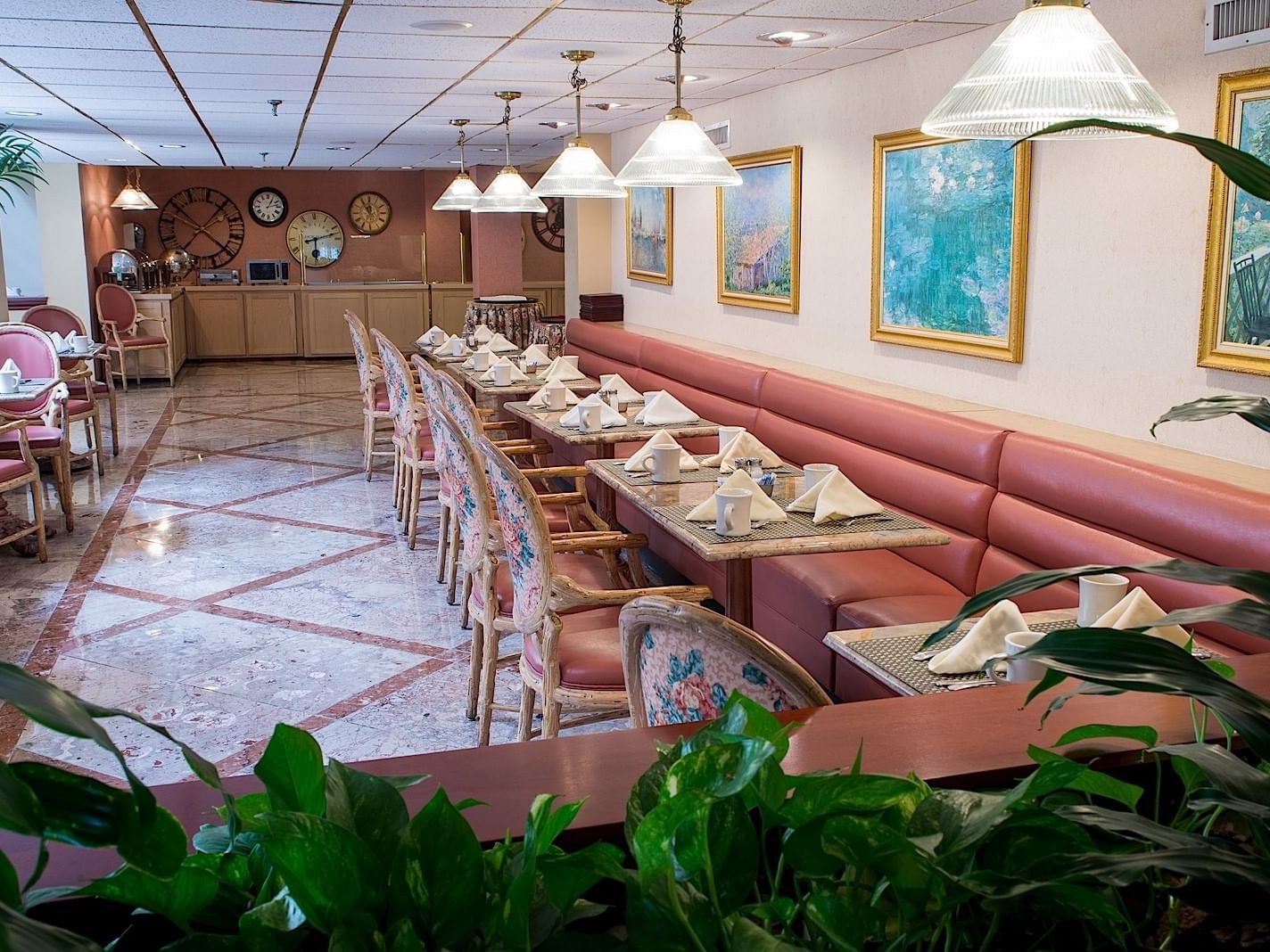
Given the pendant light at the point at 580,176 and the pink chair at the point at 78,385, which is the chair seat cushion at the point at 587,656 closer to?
the pendant light at the point at 580,176

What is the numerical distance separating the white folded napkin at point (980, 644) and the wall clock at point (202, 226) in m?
15.3

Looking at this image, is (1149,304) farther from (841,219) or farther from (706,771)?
(706,771)

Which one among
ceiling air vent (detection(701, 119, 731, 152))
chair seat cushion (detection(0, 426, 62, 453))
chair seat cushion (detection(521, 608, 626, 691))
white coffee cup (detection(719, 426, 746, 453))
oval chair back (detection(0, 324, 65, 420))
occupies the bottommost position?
chair seat cushion (detection(521, 608, 626, 691))

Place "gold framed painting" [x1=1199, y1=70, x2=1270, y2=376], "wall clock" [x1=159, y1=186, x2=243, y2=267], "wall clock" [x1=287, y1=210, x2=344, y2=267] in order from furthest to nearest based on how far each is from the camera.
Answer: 1. "wall clock" [x1=287, y1=210, x2=344, y2=267]
2. "wall clock" [x1=159, y1=186, x2=243, y2=267]
3. "gold framed painting" [x1=1199, y1=70, x2=1270, y2=376]

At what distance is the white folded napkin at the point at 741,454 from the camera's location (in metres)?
4.14

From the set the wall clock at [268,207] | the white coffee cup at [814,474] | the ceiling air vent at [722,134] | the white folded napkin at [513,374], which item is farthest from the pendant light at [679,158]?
the wall clock at [268,207]

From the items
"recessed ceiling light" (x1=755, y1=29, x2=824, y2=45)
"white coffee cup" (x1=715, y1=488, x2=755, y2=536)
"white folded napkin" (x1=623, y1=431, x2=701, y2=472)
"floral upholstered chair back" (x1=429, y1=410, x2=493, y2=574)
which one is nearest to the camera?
"white coffee cup" (x1=715, y1=488, x2=755, y2=536)

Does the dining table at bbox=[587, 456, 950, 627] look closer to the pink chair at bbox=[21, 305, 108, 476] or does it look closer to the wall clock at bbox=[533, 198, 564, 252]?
the pink chair at bbox=[21, 305, 108, 476]

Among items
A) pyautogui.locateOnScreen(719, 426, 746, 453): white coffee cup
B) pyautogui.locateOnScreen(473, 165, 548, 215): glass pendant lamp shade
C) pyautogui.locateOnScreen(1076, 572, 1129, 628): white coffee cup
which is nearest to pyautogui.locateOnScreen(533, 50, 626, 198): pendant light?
pyautogui.locateOnScreen(719, 426, 746, 453): white coffee cup

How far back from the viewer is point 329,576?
18.1 feet

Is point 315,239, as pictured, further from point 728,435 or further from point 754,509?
point 754,509

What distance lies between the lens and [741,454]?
166 inches

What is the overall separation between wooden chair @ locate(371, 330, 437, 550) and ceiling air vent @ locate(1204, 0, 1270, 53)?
152 inches

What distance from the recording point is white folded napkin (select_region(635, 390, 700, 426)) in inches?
205
